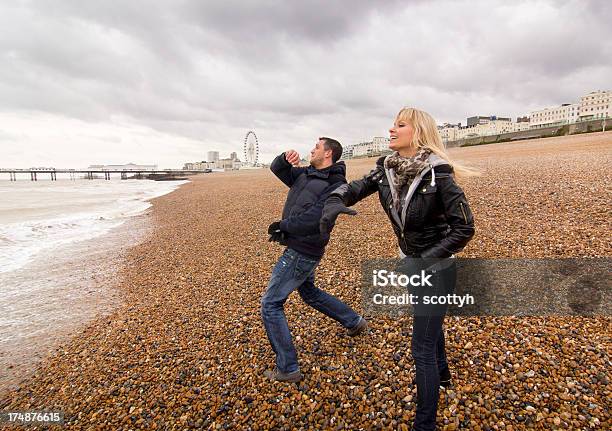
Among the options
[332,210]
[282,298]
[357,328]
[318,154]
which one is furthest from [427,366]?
[318,154]

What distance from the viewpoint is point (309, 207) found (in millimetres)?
3273

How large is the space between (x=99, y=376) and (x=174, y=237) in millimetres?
8398

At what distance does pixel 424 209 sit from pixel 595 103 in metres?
159

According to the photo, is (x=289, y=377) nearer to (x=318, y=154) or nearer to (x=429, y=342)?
(x=429, y=342)

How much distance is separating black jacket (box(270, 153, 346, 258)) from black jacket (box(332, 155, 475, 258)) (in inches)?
33.4

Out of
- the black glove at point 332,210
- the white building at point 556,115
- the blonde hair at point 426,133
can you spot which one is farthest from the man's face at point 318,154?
the white building at point 556,115

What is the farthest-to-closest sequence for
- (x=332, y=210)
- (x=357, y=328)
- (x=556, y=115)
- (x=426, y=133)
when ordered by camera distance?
(x=556, y=115) < (x=357, y=328) < (x=332, y=210) < (x=426, y=133)

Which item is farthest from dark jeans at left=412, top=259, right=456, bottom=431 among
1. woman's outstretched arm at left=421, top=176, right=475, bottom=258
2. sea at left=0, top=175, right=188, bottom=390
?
sea at left=0, top=175, right=188, bottom=390

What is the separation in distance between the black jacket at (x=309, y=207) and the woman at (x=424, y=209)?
1.71 ft

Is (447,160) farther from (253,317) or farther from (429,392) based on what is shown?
(253,317)

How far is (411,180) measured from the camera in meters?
2.46

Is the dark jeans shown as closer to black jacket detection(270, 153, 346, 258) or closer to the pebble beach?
the pebble beach

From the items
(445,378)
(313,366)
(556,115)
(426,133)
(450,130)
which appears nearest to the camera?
(426,133)

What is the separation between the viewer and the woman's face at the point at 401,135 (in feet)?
8.43
